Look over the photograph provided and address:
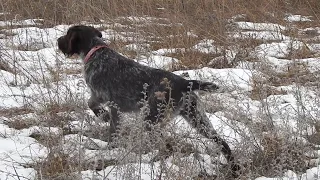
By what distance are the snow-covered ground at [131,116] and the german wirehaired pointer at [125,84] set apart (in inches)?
5.2

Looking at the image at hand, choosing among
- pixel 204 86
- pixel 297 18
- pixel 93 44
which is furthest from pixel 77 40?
pixel 297 18

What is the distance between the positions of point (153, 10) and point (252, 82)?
4.12m

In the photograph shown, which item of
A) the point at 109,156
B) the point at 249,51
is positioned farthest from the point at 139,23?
the point at 109,156

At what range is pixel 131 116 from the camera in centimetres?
363

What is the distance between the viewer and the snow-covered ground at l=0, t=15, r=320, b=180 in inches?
131

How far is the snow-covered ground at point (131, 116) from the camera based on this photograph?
3326 millimetres

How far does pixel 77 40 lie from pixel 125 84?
82 cm

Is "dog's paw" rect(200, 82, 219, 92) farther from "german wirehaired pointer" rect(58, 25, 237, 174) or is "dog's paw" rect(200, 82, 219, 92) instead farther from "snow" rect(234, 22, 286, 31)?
"snow" rect(234, 22, 286, 31)

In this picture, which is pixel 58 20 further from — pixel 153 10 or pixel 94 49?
pixel 94 49

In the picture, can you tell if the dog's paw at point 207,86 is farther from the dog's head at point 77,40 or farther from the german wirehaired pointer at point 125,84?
the dog's head at point 77,40

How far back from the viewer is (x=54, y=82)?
5266 millimetres

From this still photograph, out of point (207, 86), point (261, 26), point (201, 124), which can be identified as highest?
point (207, 86)

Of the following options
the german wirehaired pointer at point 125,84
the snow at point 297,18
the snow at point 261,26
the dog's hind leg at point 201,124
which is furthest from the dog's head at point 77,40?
the snow at point 297,18

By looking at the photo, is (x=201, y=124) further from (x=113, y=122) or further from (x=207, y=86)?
(x=113, y=122)
